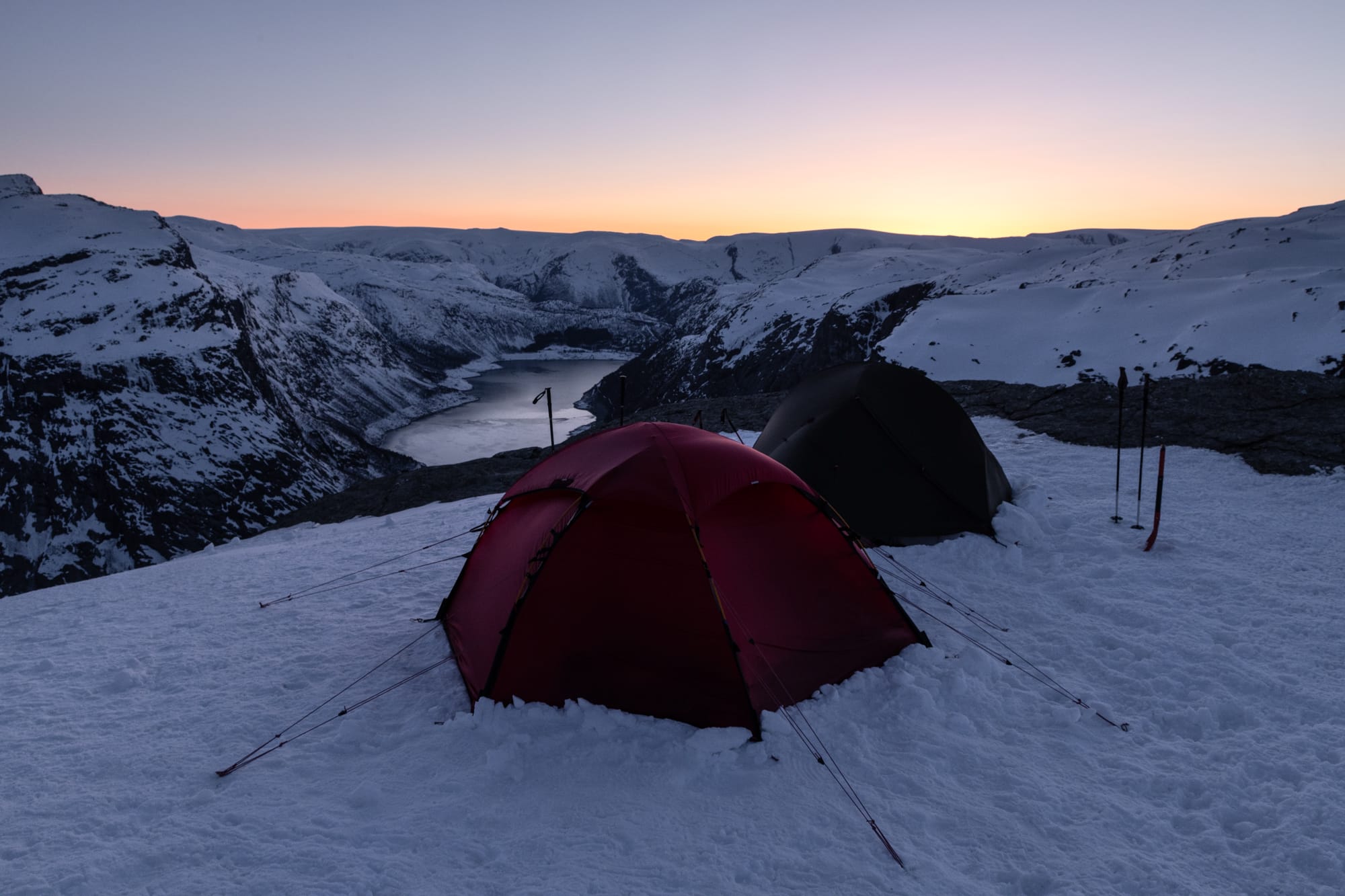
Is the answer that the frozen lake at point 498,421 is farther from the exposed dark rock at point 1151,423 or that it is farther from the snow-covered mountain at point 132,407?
the exposed dark rock at point 1151,423

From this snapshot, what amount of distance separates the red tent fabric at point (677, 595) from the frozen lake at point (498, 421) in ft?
176

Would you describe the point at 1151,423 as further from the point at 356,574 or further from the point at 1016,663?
the point at 356,574

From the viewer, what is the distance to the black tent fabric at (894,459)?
9.66 metres

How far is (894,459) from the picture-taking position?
32.4 ft

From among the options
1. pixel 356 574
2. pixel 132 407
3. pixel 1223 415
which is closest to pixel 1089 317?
pixel 1223 415

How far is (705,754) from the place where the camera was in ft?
17.3

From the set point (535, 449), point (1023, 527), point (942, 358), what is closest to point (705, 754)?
point (1023, 527)

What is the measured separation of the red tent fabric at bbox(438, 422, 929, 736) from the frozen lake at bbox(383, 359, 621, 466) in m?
53.6

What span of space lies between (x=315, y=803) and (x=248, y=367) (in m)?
88.8

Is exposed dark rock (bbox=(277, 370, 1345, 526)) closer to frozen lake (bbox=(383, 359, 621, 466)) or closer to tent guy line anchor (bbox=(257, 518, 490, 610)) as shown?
tent guy line anchor (bbox=(257, 518, 490, 610))

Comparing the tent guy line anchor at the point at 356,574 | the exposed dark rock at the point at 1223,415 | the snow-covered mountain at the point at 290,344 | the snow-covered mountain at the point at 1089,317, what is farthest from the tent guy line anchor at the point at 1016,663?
the snow-covered mountain at the point at 290,344

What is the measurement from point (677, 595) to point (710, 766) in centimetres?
139

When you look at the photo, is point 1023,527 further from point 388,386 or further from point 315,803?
point 388,386

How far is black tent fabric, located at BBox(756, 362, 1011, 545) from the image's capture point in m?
9.66
